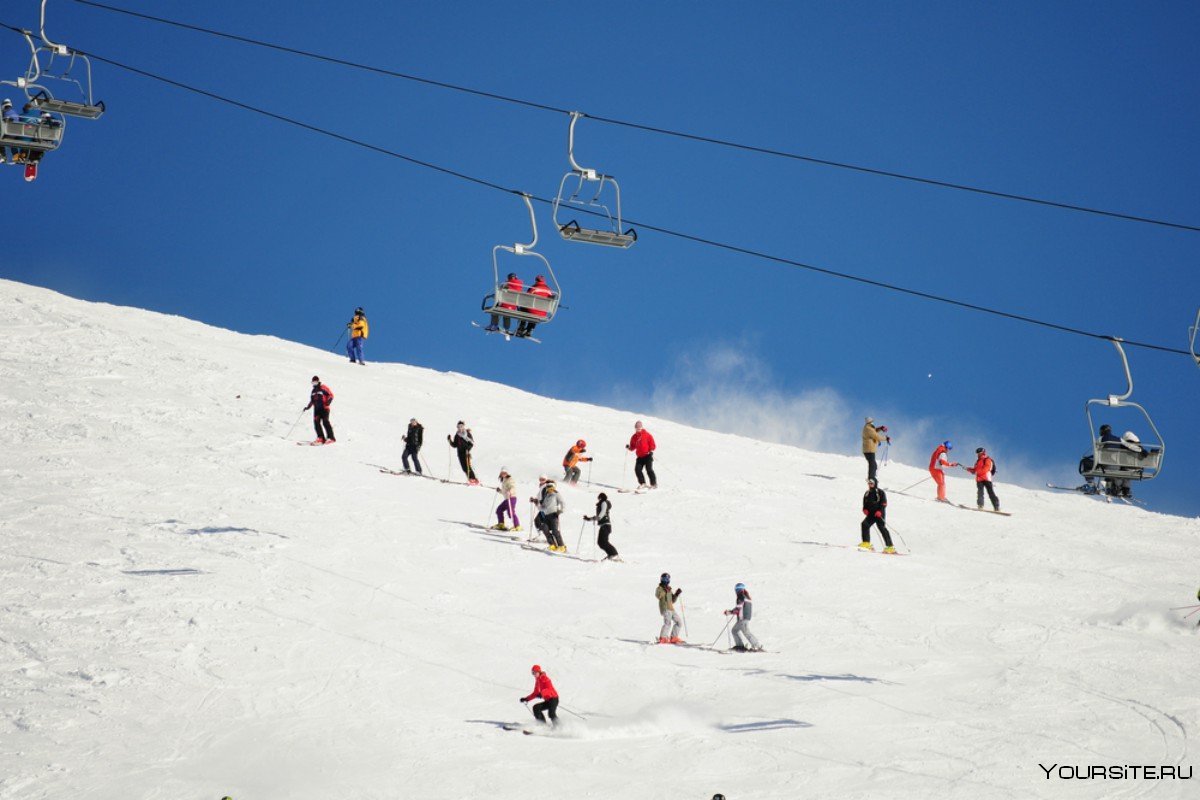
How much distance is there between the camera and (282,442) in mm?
28703

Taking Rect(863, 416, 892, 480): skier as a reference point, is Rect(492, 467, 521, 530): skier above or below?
below

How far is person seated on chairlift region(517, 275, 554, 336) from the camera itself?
25.2 m

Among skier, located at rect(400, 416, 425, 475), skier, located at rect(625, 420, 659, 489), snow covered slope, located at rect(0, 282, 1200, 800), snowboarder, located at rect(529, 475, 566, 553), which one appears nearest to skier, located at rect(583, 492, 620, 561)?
snow covered slope, located at rect(0, 282, 1200, 800)

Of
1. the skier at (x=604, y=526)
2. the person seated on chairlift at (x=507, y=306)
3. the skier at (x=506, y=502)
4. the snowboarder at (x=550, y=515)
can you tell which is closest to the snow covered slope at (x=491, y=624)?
the skier at (x=604, y=526)

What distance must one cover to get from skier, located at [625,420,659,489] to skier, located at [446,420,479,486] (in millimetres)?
3743

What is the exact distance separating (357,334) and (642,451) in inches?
531

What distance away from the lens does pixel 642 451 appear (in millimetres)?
29281

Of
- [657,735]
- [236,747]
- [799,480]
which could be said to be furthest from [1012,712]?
[799,480]

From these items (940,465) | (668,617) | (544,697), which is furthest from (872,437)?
(544,697)

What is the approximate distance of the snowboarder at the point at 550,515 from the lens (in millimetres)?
23608

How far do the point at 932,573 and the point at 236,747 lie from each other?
13750mm

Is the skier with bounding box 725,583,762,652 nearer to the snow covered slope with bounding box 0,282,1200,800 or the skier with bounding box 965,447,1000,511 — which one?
the snow covered slope with bounding box 0,282,1200,800

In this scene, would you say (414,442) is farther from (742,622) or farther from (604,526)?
(742,622)

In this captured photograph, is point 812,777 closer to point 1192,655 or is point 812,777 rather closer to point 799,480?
point 1192,655
